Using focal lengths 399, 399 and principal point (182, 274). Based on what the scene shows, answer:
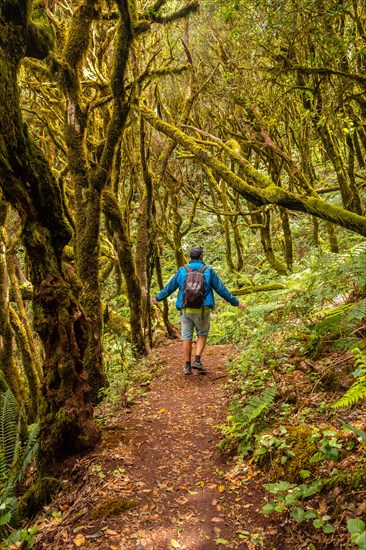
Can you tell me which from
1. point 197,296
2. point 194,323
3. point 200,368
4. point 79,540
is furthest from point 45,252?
point 200,368

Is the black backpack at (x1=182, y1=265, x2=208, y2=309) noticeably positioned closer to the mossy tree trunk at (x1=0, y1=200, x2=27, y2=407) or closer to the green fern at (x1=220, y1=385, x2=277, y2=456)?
the green fern at (x1=220, y1=385, x2=277, y2=456)

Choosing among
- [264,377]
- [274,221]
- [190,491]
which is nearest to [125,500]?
[190,491]

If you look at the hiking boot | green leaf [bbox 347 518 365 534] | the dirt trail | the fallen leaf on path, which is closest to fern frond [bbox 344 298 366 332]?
the dirt trail

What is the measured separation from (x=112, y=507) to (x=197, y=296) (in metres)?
3.81

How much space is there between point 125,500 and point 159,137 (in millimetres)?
12611

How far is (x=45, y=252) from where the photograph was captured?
4215 millimetres

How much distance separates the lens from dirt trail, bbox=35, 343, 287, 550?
3.28 metres

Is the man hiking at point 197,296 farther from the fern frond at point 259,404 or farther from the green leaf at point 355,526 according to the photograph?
the green leaf at point 355,526

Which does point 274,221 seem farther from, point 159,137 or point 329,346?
point 329,346

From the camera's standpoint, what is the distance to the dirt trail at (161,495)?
3275mm

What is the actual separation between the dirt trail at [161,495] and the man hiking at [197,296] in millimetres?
1900

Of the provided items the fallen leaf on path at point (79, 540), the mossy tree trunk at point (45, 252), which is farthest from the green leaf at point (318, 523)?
the mossy tree trunk at point (45, 252)

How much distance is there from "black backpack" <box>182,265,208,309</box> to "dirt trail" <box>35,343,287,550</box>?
78.7 inches

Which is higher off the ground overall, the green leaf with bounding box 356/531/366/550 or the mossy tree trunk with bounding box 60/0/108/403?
the mossy tree trunk with bounding box 60/0/108/403
